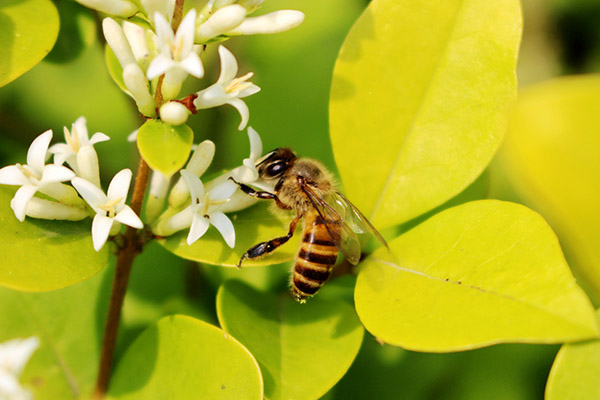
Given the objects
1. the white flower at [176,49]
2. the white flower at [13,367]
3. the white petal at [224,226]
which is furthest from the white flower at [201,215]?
the white flower at [13,367]

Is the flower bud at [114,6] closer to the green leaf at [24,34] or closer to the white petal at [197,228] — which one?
the green leaf at [24,34]

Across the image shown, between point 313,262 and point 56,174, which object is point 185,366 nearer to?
point 313,262

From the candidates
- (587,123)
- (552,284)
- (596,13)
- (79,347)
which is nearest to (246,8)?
(587,123)

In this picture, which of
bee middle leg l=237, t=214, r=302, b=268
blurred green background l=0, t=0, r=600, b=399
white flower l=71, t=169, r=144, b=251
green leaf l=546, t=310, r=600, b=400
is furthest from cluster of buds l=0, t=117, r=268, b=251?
green leaf l=546, t=310, r=600, b=400

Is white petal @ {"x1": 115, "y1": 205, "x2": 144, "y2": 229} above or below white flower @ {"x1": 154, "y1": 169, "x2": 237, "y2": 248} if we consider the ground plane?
above

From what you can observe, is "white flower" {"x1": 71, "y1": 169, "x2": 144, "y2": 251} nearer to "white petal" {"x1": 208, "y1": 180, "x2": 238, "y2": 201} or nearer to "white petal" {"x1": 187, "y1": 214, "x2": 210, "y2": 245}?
"white petal" {"x1": 187, "y1": 214, "x2": 210, "y2": 245}

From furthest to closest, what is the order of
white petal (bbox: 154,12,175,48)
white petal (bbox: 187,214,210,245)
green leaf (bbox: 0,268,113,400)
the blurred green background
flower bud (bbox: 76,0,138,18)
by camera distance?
1. the blurred green background
2. green leaf (bbox: 0,268,113,400)
3. white petal (bbox: 187,214,210,245)
4. flower bud (bbox: 76,0,138,18)
5. white petal (bbox: 154,12,175,48)
